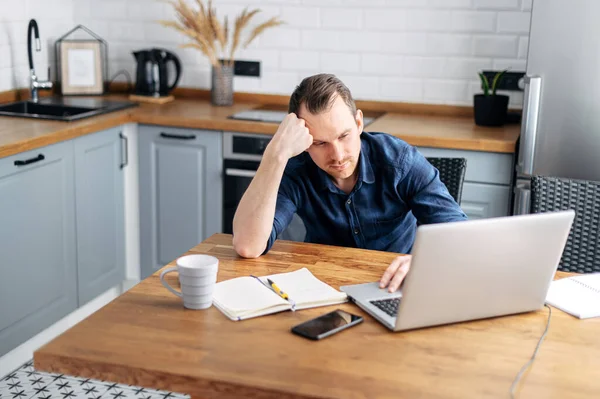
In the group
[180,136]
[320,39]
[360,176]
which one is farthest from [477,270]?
[320,39]

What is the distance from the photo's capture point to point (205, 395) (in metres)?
1.42

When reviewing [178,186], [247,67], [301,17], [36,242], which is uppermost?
[301,17]

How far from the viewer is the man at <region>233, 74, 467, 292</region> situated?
212 cm

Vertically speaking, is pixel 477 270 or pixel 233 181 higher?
pixel 477 270

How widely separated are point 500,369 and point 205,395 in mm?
539

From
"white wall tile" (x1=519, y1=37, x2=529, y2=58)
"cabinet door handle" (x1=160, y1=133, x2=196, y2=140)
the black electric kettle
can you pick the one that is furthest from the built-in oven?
"white wall tile" (x1=519, y1=37, x2=529, y2=58)

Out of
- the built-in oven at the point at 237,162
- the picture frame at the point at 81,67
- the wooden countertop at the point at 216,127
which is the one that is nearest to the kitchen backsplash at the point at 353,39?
the picture frame at the point at 81,67

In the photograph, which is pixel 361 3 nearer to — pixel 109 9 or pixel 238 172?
pixel 238 172

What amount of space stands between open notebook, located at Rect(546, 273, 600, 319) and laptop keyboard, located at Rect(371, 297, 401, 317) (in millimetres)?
361

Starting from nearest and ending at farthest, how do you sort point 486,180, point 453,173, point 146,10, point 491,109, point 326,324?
point 326,324
point 453,173
point 486,180
point 491,109
point 146,10

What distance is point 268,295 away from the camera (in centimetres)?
178

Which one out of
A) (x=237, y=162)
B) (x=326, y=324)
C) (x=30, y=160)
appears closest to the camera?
(x=326, y=324)

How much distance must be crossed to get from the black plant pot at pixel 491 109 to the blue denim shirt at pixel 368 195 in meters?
1.38

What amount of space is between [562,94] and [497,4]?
85 centimetres
